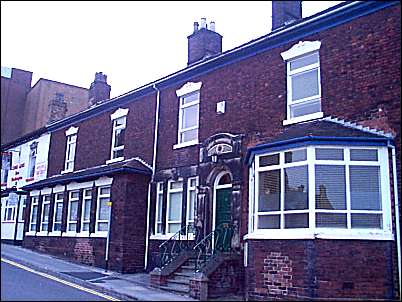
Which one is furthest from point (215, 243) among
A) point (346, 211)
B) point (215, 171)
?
point (346, 211)

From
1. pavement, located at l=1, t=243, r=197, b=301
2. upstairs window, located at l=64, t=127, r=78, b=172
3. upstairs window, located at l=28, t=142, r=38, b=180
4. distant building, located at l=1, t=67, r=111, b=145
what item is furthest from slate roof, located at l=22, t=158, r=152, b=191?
distant building, located at l=1, t=67, r=111, b=145

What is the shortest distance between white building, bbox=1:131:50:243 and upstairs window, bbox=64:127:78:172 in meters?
2.47

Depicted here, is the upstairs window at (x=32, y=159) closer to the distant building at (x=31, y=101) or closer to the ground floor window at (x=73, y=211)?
the ground floor window at (x=73, y=211)

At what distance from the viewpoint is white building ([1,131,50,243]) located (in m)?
27.6

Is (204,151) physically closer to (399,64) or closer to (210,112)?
(210,112)

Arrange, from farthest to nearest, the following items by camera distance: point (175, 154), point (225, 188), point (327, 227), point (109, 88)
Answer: point (109, 88) < point (175, 154) < point (225, 188) < point (327, 227)

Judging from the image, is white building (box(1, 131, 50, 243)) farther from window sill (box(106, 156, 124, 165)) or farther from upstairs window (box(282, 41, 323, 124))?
upstairs window (box(282, 41, 323, 124))

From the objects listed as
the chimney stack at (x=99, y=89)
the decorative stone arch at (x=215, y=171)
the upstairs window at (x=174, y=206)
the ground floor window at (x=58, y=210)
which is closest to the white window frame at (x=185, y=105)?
the decorative stone arch at (x=215, y=171)

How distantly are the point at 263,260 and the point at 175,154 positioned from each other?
678cm

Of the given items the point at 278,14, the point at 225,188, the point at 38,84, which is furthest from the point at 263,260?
the point at 38,84

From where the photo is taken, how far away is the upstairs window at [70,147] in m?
24.8

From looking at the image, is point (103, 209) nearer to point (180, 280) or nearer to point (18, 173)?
point (180, 280)

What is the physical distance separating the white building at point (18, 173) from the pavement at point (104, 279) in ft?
27.6

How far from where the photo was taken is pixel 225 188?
16.1 m
